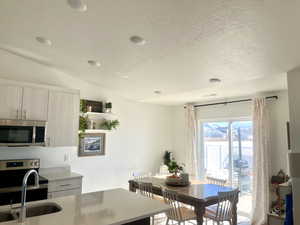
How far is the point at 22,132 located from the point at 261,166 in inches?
161

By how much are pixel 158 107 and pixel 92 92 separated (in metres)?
2.03

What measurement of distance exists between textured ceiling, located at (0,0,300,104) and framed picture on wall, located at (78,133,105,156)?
122 centimetres

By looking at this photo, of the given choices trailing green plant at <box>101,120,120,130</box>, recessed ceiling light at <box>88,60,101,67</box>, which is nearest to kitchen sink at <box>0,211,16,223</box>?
recessed ceiling light at <box>88,60,101,67</box>

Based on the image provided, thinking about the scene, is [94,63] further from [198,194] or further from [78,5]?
[198,194]

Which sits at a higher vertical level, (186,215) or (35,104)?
(35,104)

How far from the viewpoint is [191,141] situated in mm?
5496

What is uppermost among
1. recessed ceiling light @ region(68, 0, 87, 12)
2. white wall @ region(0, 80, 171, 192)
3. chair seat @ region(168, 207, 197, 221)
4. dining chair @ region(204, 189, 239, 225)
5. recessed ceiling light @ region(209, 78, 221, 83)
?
recessed ceiling light @ region(68, 0, 87, 12)

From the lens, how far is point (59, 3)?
2150mm

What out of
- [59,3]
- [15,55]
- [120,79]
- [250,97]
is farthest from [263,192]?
[15,55]

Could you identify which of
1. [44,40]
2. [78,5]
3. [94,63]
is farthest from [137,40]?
[44,40]

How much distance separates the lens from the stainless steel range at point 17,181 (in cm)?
305

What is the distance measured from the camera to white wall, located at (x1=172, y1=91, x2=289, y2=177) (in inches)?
160

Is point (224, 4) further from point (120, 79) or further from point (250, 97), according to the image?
point (250, 97)

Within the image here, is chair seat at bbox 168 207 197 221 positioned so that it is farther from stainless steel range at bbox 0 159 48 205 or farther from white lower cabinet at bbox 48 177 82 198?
stainless steel range at bbox 0 159 48 205
